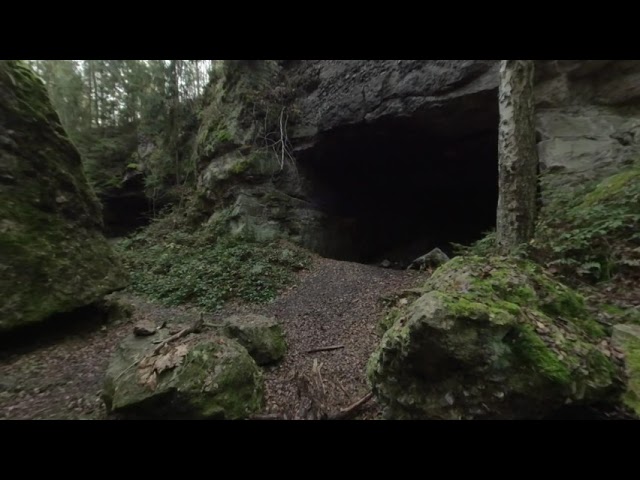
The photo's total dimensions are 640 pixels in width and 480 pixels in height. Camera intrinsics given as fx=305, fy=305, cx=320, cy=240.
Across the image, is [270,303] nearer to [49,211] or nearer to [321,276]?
[321,276]

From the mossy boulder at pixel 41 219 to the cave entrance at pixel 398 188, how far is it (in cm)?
669

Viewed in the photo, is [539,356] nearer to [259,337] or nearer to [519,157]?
[259,337]

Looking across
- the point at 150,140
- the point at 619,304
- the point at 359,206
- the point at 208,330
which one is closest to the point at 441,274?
the point at 619,304

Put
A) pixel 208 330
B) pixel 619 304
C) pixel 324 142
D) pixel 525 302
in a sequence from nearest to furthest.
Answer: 1. pixel 525 302
2. pixel 619 304
3. pixel 208 330
4. pixel 324 142

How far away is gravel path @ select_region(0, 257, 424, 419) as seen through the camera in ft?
11.0

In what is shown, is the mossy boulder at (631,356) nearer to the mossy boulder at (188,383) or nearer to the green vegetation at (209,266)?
the mossy boulder at (188,383)

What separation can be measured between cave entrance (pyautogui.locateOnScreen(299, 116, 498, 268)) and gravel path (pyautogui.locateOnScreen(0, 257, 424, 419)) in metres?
4.79

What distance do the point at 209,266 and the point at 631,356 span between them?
24.5 ft

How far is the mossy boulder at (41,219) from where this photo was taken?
4.23m

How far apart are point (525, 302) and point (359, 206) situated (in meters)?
10.6

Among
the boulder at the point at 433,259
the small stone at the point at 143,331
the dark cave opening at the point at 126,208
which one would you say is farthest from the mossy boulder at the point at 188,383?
the dark cave opening at the point at 126,208

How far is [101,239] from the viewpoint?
18.7 ft

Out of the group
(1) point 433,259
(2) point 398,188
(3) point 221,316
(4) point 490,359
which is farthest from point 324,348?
(2) point 398,188

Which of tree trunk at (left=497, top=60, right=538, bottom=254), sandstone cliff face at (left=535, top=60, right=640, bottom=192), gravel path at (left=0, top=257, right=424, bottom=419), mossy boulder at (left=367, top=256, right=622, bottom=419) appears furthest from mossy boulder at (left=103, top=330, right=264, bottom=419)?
sandstone cliff face at (left=535, top=60, right=640, bottom=192)
